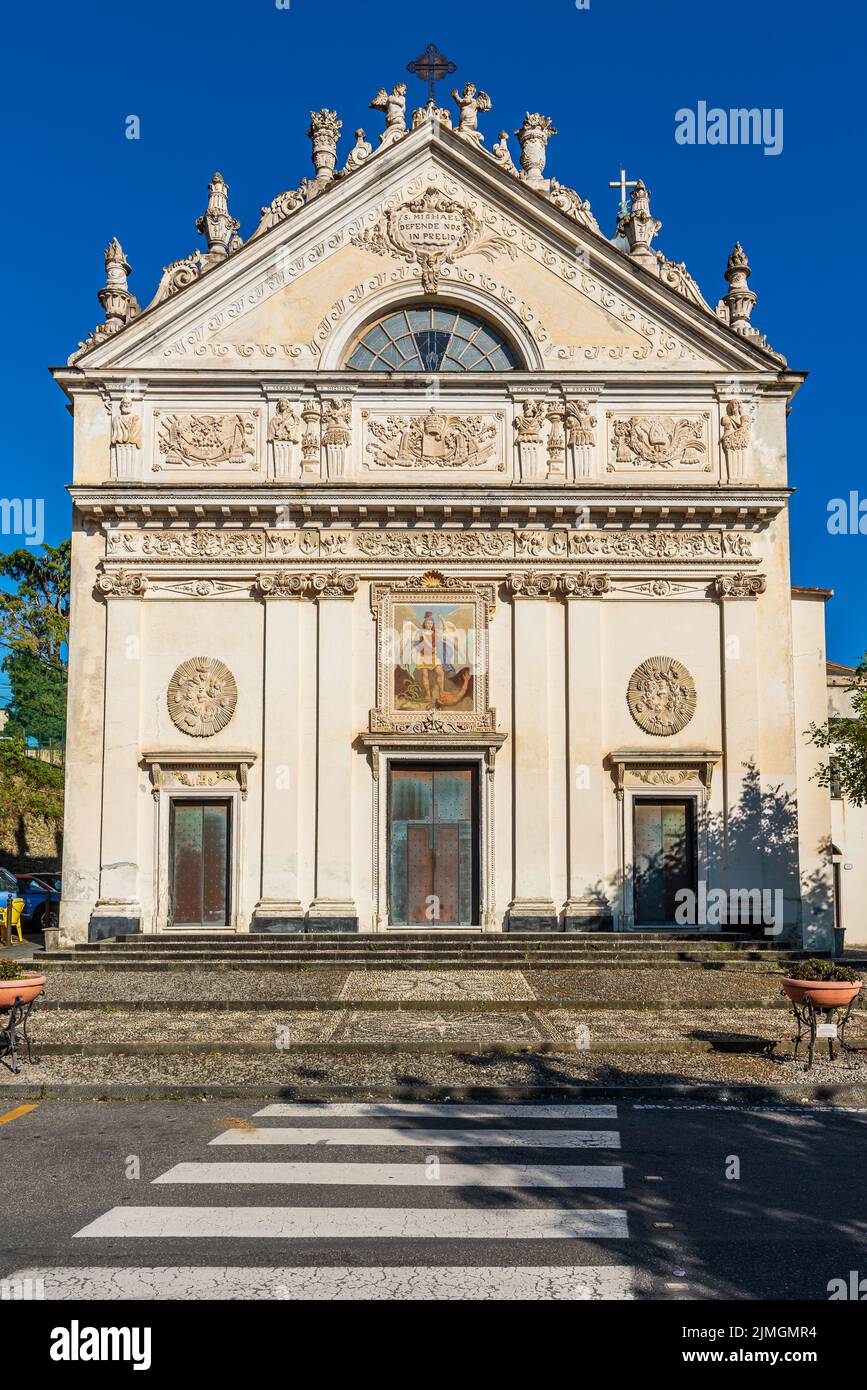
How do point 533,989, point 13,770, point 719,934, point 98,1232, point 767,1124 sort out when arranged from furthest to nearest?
point 13,770
point 719,934
point 533,989
point 767,1124
point 98,1232

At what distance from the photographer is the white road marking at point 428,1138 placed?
9.70 meters

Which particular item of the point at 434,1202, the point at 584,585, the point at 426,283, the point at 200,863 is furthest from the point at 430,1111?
the point at 426,283

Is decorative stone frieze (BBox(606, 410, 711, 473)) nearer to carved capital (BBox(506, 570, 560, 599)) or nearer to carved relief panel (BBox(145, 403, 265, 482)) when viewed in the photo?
carved capital (BBox(506, 570, 560, 599))

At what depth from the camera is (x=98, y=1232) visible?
7.31 metres

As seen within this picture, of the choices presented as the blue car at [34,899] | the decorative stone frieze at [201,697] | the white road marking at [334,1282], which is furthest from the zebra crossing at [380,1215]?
the blue car at [34,899]

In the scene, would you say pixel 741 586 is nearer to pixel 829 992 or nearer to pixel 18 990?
pixel 829 992

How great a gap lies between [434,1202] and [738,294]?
21.8 m

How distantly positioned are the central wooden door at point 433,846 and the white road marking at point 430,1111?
39.3 ft

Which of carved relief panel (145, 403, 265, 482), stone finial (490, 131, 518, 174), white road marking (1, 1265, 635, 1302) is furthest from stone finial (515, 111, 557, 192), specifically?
white road marking (1, 1265, 635, 1302)

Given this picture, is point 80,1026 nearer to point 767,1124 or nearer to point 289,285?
point 767,1124

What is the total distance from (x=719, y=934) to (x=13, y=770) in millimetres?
24315

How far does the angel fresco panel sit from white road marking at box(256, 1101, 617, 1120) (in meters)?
12.9

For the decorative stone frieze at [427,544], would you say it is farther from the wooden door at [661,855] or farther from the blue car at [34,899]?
the blue car at [34,899]

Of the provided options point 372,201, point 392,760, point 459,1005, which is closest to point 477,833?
point 392,760
